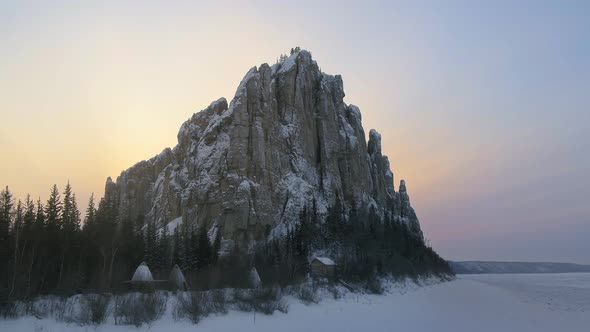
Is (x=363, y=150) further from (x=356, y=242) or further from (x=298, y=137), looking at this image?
(x=356, y=242)

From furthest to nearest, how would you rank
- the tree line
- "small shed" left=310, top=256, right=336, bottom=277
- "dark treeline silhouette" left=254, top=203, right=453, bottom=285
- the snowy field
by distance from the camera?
1. "dark treeline silhouette" left=254, top=203, right=453, bottom=285
2. "small shed" left=310, top=256, right=336, bottom=277
3. the tree line
4. the snowy field

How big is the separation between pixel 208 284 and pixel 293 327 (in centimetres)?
1512

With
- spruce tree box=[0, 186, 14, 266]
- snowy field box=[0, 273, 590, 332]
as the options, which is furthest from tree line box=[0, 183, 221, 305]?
snowy field box=[0, 273, 590, 332]

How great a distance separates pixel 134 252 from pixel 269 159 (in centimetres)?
4751

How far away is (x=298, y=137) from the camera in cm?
11538

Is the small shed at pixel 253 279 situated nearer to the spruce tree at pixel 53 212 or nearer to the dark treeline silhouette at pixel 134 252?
the dark treeline silhouette at pixel 134 252

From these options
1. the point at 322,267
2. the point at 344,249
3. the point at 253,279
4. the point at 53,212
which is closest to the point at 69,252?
the point at 53,212

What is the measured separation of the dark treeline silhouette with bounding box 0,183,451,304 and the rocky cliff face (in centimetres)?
530

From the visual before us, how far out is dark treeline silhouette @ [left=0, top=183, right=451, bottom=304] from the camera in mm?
40750

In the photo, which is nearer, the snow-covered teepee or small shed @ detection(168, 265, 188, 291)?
the snow-covered teepee

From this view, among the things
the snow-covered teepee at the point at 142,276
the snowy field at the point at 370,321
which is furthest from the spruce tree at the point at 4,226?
the snowy field at the point at 370,321

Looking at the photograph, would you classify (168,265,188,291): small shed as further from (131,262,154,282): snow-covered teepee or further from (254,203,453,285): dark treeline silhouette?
(254,203,453,285): dark treeline silhouette

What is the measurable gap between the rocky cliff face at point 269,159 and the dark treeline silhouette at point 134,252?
530 cm

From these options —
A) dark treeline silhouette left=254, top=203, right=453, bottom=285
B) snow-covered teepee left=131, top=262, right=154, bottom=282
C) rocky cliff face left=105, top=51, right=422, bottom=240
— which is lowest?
snow-covered teepee left=131, top=262, right=154, bottom=282
